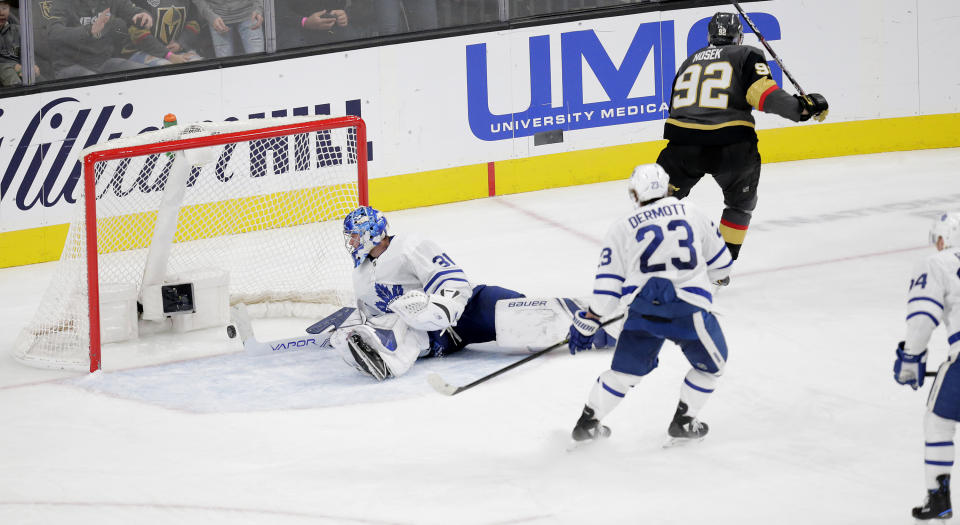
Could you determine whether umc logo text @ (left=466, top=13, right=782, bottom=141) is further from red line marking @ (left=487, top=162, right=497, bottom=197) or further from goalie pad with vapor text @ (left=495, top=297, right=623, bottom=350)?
goalie pad with vapor text @ (left=495, top=297, right=623, bottom=350)

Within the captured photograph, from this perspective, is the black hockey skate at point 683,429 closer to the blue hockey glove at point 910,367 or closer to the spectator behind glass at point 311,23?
the blue hockey glove at point 910,367

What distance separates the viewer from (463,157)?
8.53 m

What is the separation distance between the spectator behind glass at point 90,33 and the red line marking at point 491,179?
2.27 metres

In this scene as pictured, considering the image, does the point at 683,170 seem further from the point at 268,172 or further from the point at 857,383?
the point at 268,172

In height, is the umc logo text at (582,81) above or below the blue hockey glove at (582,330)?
above

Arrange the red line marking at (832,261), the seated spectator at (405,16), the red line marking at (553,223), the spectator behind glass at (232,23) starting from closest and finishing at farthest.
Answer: the red line marking at (832,261)
the red line marking at (553,223)
the spectator behind glass at (232,23)
the seated spectator at (405,16)

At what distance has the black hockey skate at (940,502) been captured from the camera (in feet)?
11.8

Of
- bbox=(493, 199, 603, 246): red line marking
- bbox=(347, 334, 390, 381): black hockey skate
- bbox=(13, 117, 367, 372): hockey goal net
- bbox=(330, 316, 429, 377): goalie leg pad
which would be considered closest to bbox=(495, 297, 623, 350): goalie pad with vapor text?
bbox=(330, 316, 429, 377): goalie leg pad

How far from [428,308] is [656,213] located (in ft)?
4.23

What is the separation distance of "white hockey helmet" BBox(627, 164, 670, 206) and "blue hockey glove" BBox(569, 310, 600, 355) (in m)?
0.41

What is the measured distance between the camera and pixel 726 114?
6137 millimetres

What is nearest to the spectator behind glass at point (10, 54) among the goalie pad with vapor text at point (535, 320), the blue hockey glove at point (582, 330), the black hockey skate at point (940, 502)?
the goalie pad with vapor text at point (535, 320)

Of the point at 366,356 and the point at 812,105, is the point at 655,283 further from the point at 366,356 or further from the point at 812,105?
the point at 812,105

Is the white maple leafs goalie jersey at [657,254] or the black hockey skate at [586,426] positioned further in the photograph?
the black hockey skate at [586,426]
